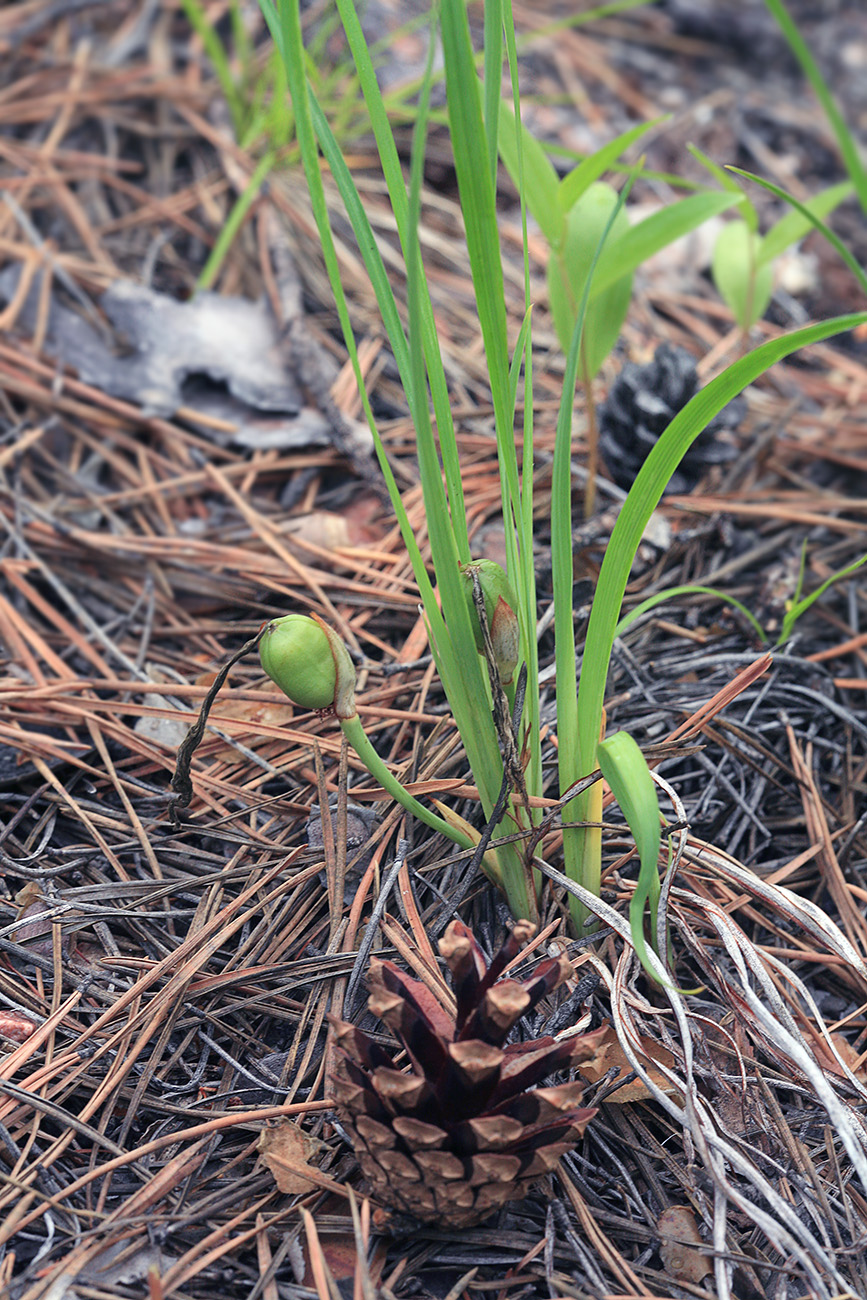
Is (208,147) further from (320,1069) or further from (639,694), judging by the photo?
(320,1069)

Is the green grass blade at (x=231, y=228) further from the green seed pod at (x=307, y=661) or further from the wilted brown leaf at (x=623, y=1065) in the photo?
the wilted brown leaf at (x=623, y=1065)

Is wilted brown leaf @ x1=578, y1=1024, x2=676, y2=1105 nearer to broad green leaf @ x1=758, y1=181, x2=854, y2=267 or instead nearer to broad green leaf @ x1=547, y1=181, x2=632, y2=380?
broad green leaf @ x1=547, y1=181, x2=632, y2=380

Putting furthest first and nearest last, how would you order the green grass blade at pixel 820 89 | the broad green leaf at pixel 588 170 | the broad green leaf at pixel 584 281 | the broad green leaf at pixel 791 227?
the broad green leaf at pixel 791 227 → the broad green leaf at pixel 584 281 → the broad green leaf at pixel 588 170 → the green grass blade at pixel 820 89

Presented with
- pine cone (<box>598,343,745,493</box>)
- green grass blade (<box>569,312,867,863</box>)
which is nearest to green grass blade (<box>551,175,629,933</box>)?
green grass blade (<box>569,312,867,863</box>)

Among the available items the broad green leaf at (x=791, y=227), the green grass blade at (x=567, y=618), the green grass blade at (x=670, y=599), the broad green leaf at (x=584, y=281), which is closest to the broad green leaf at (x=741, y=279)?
the broad green leaf at (x=791, y=227)

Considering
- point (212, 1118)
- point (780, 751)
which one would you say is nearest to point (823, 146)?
point (780, 751)

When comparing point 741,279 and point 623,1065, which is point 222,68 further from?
point 623,1065

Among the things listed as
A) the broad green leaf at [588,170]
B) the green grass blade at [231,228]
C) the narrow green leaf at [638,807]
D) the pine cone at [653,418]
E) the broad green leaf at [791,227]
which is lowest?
the narrow green leaf at [638,807]
